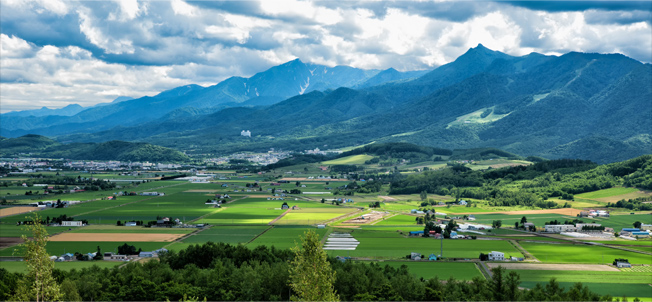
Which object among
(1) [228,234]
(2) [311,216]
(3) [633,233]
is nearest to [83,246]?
(1) [228,234]

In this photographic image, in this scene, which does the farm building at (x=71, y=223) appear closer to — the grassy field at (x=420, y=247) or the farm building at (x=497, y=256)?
the grassy field at (x=420, y=247)

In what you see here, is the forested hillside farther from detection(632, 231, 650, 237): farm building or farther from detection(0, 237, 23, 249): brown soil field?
detection(0, 237, 23, 249): brown soil field

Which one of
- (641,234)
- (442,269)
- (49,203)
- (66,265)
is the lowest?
(66,265)

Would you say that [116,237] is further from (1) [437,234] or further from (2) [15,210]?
(1) [437,234]

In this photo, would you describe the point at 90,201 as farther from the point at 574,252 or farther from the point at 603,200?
the point at 603,200

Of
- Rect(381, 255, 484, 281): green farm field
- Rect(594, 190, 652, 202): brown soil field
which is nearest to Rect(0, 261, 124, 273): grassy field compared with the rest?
Rect(381, 255, 484, 281): green farm field

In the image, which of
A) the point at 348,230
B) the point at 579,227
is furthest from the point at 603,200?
the point at 348,230

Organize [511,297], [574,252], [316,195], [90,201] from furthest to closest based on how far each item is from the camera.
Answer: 1. [316,195]
2. [90,201]
3. [574,252]
4. [511,297]
